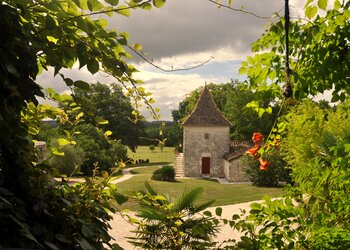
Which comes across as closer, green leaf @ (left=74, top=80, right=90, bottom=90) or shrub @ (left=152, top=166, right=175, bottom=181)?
green leaf @ (left=74, top=80, right=90, bottom=90)

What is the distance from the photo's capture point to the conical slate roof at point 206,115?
3155cm

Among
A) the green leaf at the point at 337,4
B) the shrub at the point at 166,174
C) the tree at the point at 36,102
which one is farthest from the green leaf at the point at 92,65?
the shrub at the point at 166,174

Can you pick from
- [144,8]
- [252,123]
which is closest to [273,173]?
[252,123]

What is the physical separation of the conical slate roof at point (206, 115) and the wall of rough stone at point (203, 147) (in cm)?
45

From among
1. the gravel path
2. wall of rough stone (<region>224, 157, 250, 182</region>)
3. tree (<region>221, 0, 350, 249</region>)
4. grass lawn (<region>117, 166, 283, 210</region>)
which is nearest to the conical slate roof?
wall of rough stone (<region>224, 157, 250, 182</region>)

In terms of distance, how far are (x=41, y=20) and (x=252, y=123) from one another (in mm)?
35948

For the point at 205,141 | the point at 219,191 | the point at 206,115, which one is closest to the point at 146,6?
the point at 219,191

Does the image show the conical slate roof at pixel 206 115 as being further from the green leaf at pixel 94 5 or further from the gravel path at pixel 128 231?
the green leaf at pixel 94 5

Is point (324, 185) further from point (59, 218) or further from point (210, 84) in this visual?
point (210, 84)

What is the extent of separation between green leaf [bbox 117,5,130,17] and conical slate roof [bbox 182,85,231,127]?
29248 mm

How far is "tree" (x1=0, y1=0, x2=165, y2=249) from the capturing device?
4.78 ft

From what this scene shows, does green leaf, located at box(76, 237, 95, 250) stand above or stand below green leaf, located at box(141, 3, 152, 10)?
below

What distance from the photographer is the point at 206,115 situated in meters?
32.2

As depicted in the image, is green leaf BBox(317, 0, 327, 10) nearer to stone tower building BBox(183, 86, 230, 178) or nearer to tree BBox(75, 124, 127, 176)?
tree BBox(75, 124, 127, 176)
